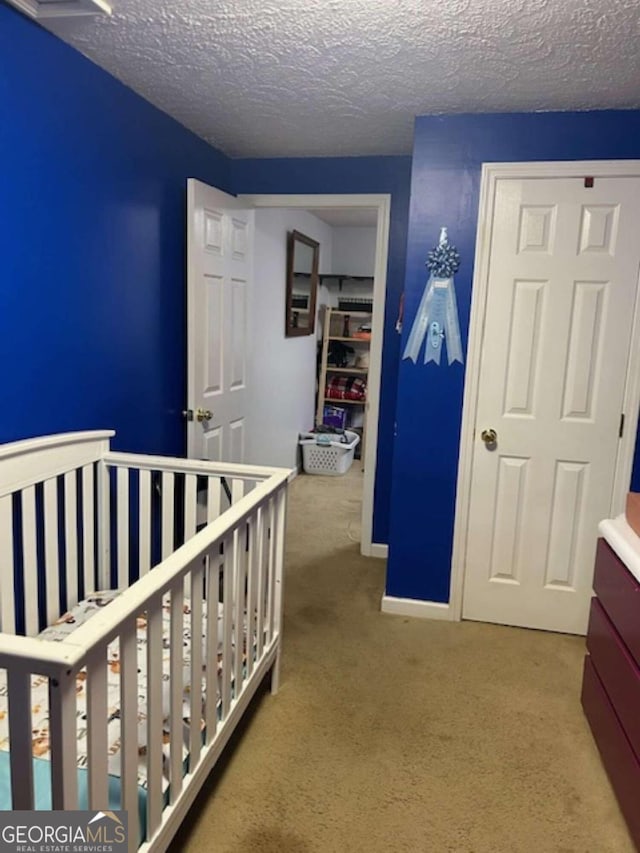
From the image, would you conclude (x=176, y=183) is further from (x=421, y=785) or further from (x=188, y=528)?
(x=421, y=785)

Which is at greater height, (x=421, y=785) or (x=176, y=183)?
(x=176, y=183)

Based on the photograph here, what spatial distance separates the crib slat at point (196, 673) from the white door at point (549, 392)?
1614mm

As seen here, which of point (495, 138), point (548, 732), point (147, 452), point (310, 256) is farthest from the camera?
point (310, 256)

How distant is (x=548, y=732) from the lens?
2.13 meters

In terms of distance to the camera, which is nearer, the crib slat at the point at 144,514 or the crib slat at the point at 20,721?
the crib slat at the point at 20,721

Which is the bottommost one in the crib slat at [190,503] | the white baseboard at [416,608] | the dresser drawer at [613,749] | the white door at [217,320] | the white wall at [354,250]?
the white baseboard at [416,608]

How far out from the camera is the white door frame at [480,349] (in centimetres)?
248

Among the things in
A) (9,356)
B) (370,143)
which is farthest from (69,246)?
(370,143)

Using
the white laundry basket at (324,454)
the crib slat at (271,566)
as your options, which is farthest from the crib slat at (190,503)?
the white laundry basket at (324,454)

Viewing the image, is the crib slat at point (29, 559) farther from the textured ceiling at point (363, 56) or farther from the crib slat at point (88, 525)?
the textured ceiling at point (363, 56)

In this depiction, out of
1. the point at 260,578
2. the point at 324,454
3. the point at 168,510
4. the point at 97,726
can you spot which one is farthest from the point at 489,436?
the point at 324,454

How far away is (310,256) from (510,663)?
150 inches

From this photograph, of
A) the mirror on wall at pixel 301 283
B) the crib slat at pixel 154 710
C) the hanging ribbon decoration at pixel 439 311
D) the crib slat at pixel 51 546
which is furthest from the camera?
the mirror on wall at pixel 301 283

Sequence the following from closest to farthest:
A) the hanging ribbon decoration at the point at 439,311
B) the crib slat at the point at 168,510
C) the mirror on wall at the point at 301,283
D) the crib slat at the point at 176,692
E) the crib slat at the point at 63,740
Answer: the crib slat at the point at 63,740
the crib slat at the point at 176,692
the crib slat at the point at 168,510
the hanging ribbon decoration at the point at 439,311
the mirror on wall at the point at 301,283
